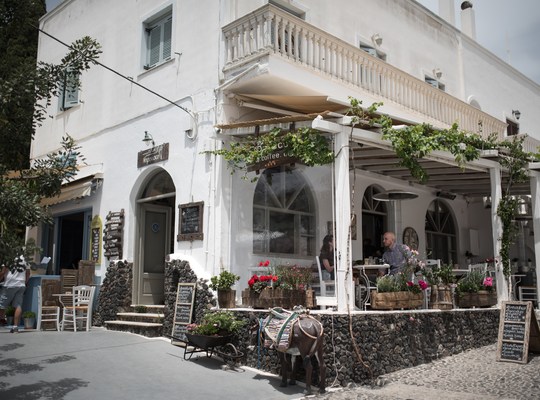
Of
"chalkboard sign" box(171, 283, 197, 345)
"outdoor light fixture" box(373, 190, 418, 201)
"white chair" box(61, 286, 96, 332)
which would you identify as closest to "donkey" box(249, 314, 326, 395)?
"chalkboard sign" box(171, 283, 197, 345)

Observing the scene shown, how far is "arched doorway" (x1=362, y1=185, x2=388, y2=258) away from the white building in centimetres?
5

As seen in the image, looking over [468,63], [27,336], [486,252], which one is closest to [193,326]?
[27,336]

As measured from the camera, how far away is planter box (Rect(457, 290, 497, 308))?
9773mm

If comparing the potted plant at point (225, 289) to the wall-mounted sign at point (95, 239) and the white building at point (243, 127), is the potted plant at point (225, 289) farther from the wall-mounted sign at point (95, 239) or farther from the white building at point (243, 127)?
the wall-mounted sign at point (95, 239)

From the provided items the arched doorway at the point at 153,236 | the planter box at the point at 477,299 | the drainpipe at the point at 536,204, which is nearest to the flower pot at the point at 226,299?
the arched doorway at the point at 153,236

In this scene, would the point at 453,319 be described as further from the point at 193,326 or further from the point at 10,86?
the point at 10,86

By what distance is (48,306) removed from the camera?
1099cm

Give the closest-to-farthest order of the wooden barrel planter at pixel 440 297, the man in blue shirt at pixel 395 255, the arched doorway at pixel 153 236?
the wooden barrel planter at pixel 440 297
the man in blue shirt at pixel 395 255
the arched doorway at pixel 153 236

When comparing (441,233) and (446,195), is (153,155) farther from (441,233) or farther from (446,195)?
(441,233)

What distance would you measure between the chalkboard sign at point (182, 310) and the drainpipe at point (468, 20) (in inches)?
553

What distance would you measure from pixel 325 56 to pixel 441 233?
7.32m

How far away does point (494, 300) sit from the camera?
1037cm

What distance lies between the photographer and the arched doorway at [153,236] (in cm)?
1151

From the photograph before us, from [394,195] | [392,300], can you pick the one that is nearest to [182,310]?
[392,300]
